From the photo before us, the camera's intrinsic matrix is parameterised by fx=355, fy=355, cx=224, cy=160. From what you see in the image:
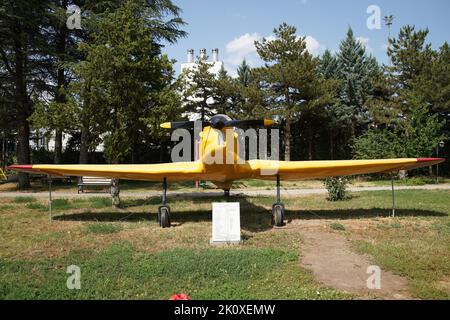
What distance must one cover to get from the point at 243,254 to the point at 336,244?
8.00 ft

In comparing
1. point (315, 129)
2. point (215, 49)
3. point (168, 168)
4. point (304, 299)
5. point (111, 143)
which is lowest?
point (304, 299)

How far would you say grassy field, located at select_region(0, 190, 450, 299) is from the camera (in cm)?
540

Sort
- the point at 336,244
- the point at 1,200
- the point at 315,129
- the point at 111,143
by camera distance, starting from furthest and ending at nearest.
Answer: the point at 315,129, the point at 1,200, the point at 111,143, the point at 336,244

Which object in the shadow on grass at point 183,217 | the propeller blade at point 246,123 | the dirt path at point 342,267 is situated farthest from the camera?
the shadow on grass at point 183,217

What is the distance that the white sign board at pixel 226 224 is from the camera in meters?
8.23

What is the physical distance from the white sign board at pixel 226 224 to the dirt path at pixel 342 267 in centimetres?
160

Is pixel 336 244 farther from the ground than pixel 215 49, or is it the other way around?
pixel 215 49

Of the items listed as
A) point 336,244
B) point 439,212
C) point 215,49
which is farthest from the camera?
point 215,49

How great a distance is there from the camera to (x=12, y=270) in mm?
6293

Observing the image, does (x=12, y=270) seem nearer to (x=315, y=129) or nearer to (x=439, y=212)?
(x=439, y=212)

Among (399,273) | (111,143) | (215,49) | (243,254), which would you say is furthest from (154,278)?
(215,49)

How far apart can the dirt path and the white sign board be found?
63.2 inches
